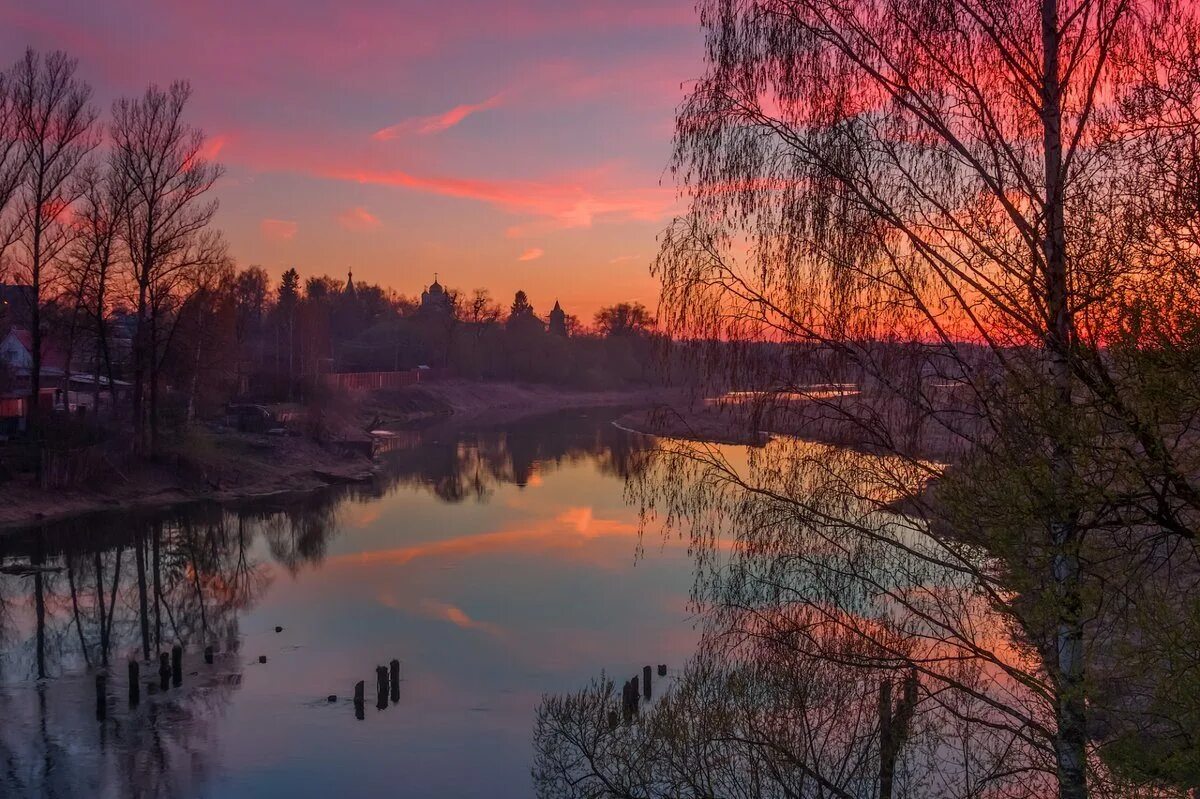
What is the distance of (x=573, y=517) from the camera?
35188mm

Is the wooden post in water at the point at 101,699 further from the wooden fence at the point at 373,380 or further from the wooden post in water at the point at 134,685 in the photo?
the wooden fence at the point at 373,380

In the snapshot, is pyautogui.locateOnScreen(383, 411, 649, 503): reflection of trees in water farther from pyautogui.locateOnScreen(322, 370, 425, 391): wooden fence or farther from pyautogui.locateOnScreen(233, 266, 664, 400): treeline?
pyautogui.locateOnScreen(233, 266, 664, 400): treeline

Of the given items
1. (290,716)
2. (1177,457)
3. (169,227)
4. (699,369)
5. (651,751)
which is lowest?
(290,716)

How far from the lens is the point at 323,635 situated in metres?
22.1

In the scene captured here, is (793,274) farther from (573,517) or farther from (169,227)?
(169,227)

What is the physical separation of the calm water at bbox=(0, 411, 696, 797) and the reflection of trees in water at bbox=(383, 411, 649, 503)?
16.0 feet

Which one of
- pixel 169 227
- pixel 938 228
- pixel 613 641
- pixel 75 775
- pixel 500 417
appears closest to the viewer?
pixel 938 228

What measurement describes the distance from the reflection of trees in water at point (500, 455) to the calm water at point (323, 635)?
4877mm

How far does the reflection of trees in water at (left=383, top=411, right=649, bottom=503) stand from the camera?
45.0 meters

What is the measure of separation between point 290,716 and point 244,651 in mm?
4493

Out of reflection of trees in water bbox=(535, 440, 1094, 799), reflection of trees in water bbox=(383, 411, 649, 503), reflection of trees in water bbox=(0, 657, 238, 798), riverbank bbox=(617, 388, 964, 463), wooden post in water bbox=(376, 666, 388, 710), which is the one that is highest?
riverbank bbox=(617, 388, 964, 463)

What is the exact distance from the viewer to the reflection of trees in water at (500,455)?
4500 centimetres

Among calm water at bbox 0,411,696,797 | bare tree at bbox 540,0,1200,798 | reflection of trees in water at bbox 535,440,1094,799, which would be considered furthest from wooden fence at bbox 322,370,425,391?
bare tree at bbox 540,0,1200,798

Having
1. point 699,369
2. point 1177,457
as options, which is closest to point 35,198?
point 699,369
